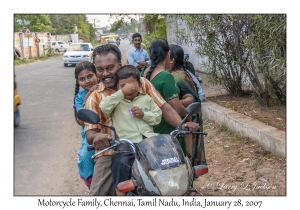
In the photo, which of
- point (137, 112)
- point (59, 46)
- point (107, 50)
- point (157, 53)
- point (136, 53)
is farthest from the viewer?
point (59, 46)

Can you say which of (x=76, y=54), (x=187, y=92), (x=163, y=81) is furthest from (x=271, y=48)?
(x=76, y=54)

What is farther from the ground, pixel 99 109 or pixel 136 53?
pixel 136 53

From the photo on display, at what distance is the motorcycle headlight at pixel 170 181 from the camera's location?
237 centimetres

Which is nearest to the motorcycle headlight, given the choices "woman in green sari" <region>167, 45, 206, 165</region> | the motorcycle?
the motorcycle

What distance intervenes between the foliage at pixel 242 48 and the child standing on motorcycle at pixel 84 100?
2649 millimetres

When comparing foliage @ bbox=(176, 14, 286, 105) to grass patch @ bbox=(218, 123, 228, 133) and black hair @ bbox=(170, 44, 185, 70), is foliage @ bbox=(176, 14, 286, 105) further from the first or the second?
black hair @ bbox=(170, 44, 185, 70)

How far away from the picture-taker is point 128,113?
2.83m

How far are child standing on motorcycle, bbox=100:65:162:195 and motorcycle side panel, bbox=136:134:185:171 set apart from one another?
0.18 m

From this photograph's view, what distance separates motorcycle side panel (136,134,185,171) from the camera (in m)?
2.44

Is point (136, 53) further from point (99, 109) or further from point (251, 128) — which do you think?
point (99, 109)

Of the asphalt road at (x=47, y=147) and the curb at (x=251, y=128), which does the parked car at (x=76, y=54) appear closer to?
the asphalt road at (x=47, y=147)

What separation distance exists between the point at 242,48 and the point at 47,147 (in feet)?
12.8

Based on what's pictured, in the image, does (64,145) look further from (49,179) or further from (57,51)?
(57,51)

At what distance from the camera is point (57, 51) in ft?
125
